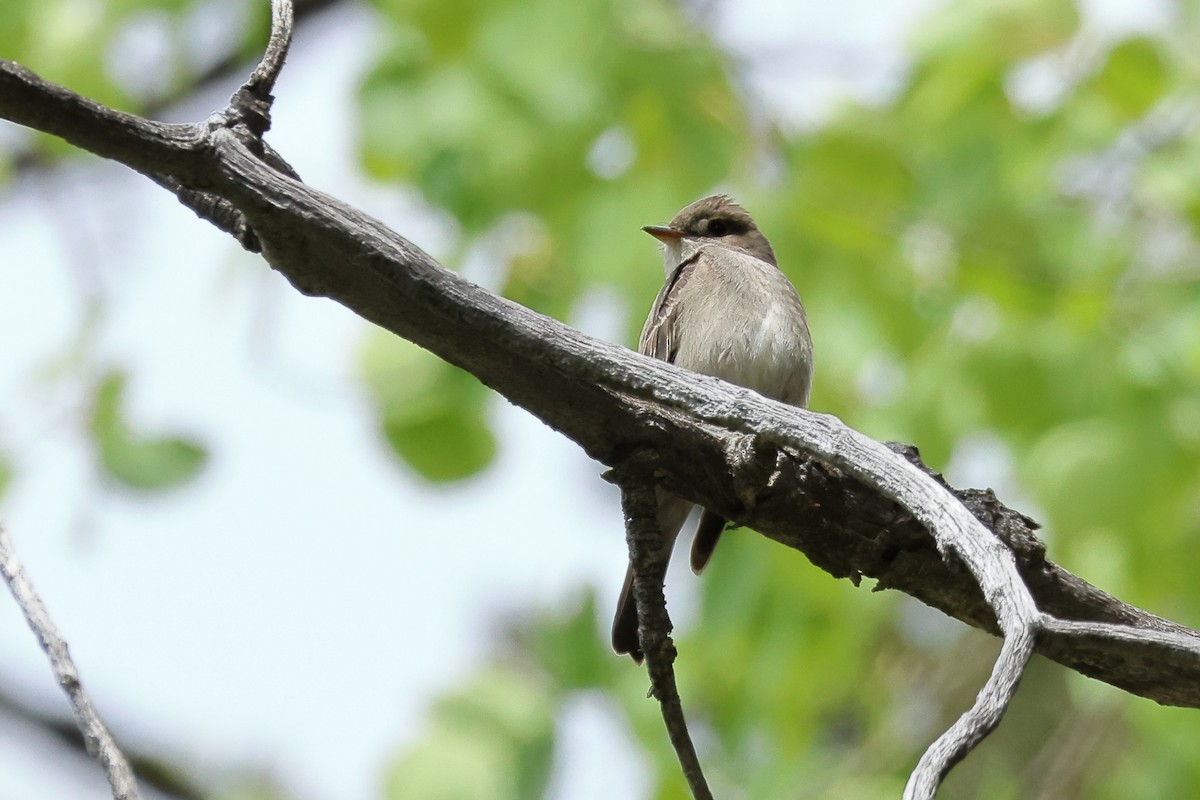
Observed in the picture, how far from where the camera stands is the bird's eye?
234 inches

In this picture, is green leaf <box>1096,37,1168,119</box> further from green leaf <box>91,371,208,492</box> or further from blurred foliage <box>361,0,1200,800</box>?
green leaf <box>91,371,208,492</box>

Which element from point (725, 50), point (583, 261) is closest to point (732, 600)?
point (583, 261)

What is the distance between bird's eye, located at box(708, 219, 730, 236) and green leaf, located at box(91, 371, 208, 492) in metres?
2.52

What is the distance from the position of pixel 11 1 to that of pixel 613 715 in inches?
151

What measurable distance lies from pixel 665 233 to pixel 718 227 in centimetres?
35

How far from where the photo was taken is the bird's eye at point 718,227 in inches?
234

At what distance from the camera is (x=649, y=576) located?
270 cm

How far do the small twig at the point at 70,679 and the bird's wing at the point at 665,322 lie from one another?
3.04 metres

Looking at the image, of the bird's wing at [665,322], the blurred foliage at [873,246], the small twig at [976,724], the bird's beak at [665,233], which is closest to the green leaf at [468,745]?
the blurred foliage at [873,246]

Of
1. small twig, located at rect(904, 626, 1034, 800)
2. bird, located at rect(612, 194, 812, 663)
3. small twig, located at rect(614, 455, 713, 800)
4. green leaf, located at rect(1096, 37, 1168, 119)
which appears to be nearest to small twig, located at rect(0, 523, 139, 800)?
small twig, located at rect(614, 455, 713, 800)

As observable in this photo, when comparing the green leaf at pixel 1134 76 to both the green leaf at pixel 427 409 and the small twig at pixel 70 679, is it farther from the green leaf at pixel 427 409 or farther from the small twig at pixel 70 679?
the small twig at pixel 70 679

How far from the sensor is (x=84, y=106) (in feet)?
6.35

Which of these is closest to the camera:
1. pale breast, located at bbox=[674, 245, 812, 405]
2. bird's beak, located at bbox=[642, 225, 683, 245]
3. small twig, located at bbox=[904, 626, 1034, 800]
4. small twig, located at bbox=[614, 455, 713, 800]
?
small twig, located at bbox=[904, 626, 1034, 800]

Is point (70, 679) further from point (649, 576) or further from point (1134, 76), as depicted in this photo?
point (1134, 76)
